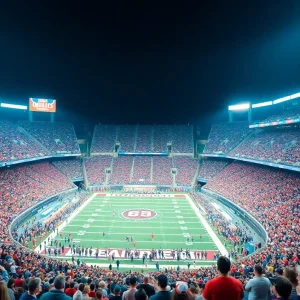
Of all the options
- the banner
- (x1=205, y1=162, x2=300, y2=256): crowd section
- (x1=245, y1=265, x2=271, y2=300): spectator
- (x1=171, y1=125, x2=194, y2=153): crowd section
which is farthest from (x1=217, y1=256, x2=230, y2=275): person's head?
(x1=171, y1=125, x2=194, y2=153): crowd section

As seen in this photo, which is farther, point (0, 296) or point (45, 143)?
point (45, 143)

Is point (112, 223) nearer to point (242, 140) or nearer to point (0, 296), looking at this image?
point (0, 296)

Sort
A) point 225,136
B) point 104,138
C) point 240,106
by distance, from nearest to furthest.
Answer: point 240,106
point 225,136
point 104,138

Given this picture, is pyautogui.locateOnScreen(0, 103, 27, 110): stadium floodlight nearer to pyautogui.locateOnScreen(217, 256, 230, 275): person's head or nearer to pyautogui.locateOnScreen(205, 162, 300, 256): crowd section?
pyautogui.locateOnScreen(205, 162, 300, 256): crowd section

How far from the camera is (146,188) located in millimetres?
51500

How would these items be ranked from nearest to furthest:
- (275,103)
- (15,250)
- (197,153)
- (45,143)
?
(15,250), (275,103), (45,143), (197,153)

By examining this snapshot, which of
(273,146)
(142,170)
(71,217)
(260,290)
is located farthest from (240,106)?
(260,290)

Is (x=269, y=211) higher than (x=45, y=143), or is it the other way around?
(x=45, y=143)

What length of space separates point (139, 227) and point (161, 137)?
40570mm

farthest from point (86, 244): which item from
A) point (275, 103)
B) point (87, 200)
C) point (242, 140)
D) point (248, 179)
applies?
point (275, 103)

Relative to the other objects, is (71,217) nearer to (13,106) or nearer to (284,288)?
(284,288)

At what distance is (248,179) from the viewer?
39812 mm

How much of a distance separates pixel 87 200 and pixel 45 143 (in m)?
20.0

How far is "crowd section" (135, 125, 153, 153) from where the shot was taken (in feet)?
212
